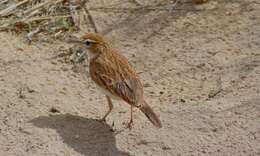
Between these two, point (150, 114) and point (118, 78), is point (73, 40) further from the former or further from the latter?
point (150, 114)

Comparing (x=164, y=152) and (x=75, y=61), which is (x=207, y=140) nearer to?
(x=164, y=152)

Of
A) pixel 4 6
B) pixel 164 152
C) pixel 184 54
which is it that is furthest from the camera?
pixel 4 6

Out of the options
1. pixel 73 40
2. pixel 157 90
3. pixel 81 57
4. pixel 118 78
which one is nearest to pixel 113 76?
pixel 118 78

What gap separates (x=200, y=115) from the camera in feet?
30.1

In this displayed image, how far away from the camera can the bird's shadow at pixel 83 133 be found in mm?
8696

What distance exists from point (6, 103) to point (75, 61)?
1.36 m

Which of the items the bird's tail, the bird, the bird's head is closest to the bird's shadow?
the bird

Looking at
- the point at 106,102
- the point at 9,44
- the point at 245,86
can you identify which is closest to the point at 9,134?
the point at 106,102

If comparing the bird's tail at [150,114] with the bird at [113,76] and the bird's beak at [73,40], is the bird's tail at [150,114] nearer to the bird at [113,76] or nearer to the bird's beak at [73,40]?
the bird at [113,76]

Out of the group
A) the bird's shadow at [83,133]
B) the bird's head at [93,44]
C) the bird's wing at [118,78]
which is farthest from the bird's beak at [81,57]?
the bird's shadow at [83,133]

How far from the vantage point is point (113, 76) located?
9.20m

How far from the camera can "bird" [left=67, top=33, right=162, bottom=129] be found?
888 cm

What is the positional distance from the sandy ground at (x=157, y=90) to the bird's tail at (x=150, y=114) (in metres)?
0.23

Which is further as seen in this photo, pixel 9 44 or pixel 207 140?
pixel 9 44
